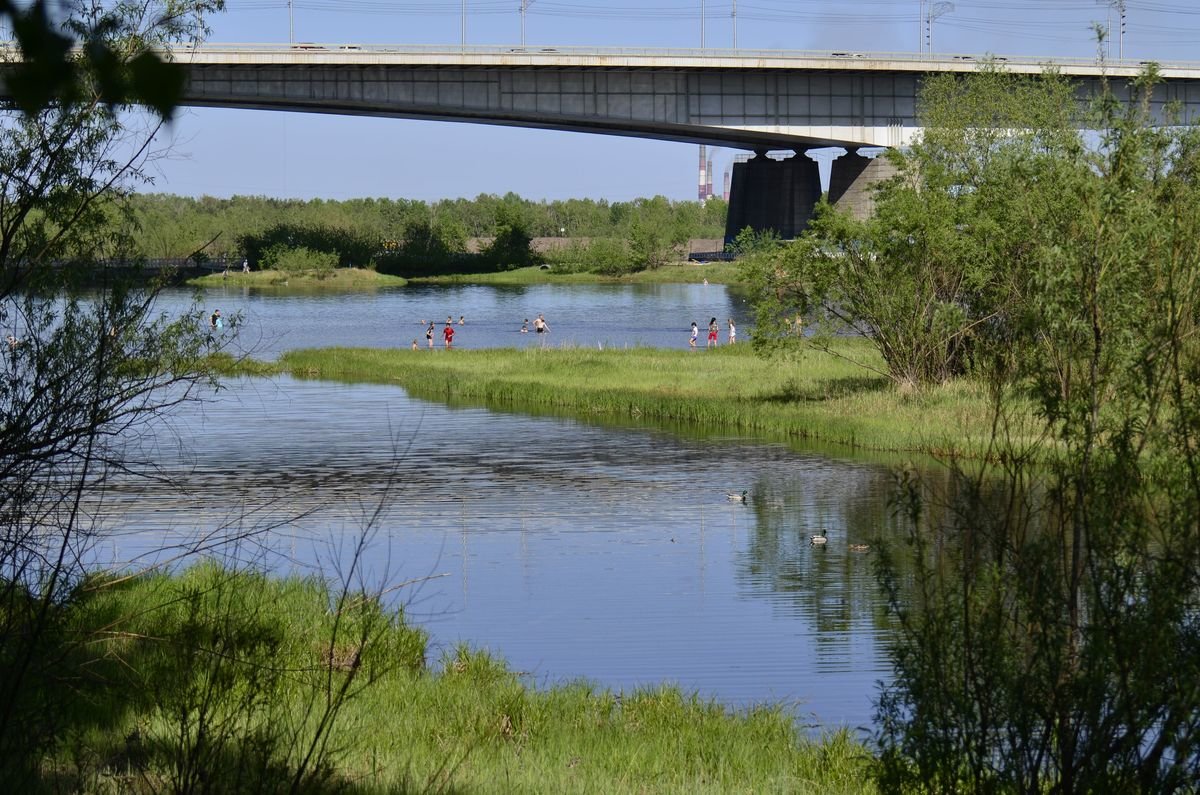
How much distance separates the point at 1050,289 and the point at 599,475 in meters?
20.6

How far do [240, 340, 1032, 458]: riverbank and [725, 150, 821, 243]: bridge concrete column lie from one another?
3776cm

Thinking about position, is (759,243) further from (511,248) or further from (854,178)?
(511,248)

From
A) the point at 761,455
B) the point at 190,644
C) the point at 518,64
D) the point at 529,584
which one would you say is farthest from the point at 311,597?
the point at 518,64

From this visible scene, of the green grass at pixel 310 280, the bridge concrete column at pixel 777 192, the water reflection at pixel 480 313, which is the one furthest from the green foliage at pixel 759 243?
the green grass at pixel 310 280

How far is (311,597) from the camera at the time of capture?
658 inches

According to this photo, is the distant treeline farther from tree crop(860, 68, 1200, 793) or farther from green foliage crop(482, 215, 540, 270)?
tree crop(860, 68, 1200, 793)

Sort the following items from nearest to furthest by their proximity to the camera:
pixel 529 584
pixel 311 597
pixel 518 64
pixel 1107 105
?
pixel 1107 105 → pixel 311 597 → pixel 529 584 → pixel 518 64

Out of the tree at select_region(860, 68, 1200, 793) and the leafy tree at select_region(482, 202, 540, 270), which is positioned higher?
the leafy tree at select_region(482, 202, 540, 270)

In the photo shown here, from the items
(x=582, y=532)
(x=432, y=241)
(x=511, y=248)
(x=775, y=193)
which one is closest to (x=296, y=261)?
(x=432, y=241)

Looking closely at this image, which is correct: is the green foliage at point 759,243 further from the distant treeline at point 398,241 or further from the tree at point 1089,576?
the distant treeline at point 398,241

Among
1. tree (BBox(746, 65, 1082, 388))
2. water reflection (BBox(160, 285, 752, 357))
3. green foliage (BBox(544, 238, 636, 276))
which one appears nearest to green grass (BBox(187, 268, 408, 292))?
water reflection (BBox(160, 285, 752, 357))

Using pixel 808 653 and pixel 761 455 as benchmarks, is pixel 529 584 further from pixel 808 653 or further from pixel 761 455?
pixel 761 455

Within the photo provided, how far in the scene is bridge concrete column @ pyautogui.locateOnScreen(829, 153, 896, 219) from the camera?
253ft

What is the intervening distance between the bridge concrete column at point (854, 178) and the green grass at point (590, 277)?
67501 millimetres
